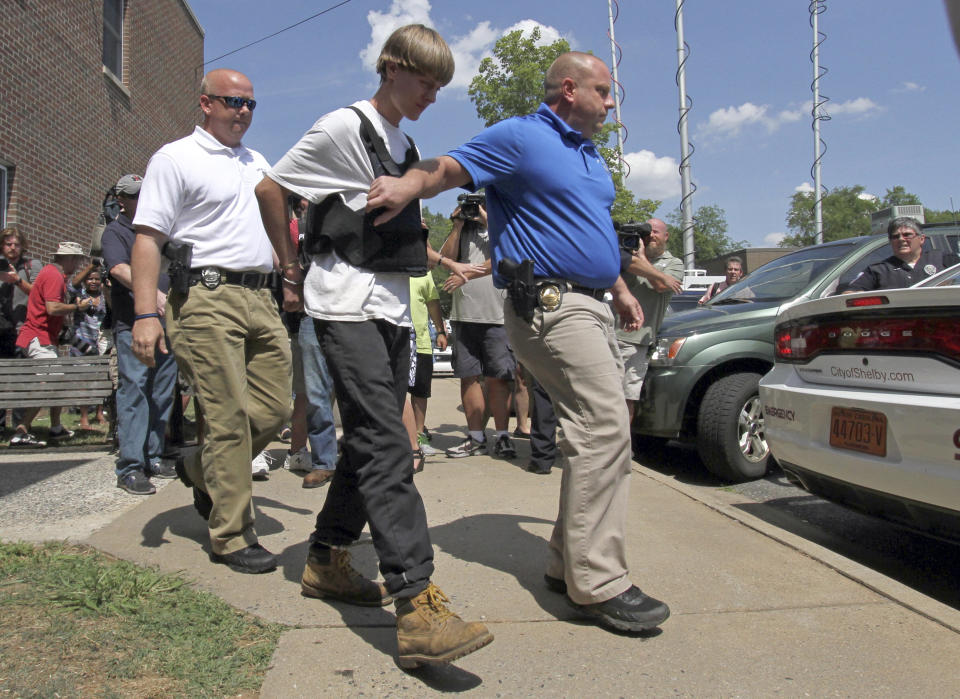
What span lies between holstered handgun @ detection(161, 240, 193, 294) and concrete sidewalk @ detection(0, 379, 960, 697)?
3.74 ft

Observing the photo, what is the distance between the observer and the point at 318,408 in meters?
4.91

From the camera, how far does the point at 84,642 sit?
233 cm

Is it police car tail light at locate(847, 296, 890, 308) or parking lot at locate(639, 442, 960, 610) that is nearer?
police car tail light at locate(847, 296, 890, 308)

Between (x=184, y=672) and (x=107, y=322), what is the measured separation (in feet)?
11.9

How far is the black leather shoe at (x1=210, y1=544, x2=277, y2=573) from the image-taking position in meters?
3.08

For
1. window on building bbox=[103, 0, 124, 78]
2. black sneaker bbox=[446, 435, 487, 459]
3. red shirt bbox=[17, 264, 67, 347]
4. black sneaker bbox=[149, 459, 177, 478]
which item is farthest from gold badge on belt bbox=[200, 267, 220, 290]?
window on building bbox=[103, 0, 124, 78]

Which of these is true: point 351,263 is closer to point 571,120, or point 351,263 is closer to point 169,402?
point 571,120

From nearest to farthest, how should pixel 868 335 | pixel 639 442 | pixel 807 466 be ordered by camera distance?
pixel 868 335 → pixel 807 466 → pixel 639 442

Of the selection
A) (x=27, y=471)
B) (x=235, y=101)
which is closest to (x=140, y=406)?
(x=27, y=471)

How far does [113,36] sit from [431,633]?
14046 millimetres

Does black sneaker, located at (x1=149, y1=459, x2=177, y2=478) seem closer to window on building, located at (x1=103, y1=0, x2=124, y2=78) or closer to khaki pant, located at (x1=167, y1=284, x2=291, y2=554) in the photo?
khaki pant, located at (x1=167, y1=284, x2=291, y2=554)

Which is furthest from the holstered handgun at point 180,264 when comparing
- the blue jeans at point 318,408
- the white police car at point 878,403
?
the white police car at point 878,403

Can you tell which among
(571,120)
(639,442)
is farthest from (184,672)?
(639,442)

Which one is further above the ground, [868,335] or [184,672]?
[868,335]
